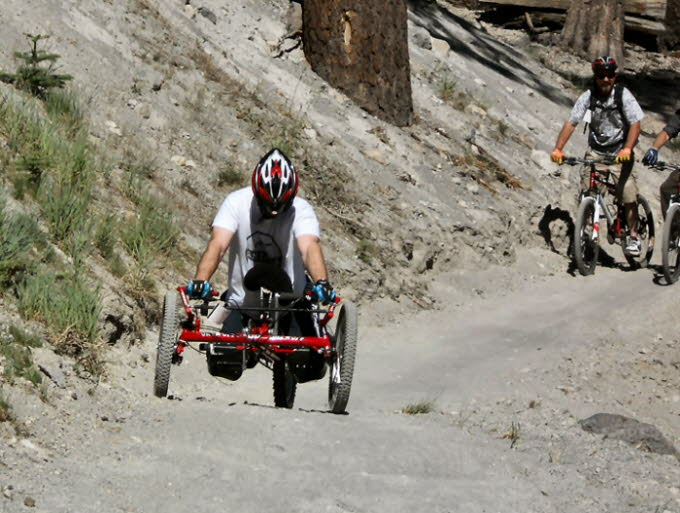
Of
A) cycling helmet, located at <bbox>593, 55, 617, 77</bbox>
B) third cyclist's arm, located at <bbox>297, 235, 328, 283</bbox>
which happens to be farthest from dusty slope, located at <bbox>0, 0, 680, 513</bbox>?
cycling helmet, located at <bbox>593, 55, 617, 77</bbox>

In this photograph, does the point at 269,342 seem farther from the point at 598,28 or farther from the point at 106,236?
the point at 598,28

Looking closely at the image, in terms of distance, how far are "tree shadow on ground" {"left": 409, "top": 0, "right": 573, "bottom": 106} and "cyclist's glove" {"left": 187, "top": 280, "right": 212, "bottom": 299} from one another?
44.8 feet

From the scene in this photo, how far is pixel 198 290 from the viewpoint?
708cm

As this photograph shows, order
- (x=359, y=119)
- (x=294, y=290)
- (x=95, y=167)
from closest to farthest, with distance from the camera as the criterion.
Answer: (x=294, y=290), (x=95, y=167), (x=359, y=119)

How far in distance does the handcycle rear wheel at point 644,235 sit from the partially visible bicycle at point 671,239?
41 centimetres

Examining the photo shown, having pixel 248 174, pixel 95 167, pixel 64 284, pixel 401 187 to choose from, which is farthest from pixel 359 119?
pixel 64 284

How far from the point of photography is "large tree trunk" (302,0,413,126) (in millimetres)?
15508

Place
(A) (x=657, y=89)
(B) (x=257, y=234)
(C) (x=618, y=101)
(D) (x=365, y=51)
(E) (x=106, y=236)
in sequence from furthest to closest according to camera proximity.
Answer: (A) (x=657, y=89), (D) (x=365, y=51), (C) (x=618, y=101), (E) (x=106, y=236), (B) (x=257, y=234)

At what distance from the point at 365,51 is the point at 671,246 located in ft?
15.5

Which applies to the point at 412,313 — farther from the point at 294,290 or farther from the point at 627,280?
the point at 294,290

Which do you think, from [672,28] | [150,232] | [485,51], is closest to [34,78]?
[150,232]

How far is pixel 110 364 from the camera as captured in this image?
28.8ft

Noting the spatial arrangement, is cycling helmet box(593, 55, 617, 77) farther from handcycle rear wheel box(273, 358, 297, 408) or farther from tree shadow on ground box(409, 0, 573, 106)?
handcycle rear wheel box(273, 358, 297, 408)

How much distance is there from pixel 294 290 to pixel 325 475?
4.90 ft
